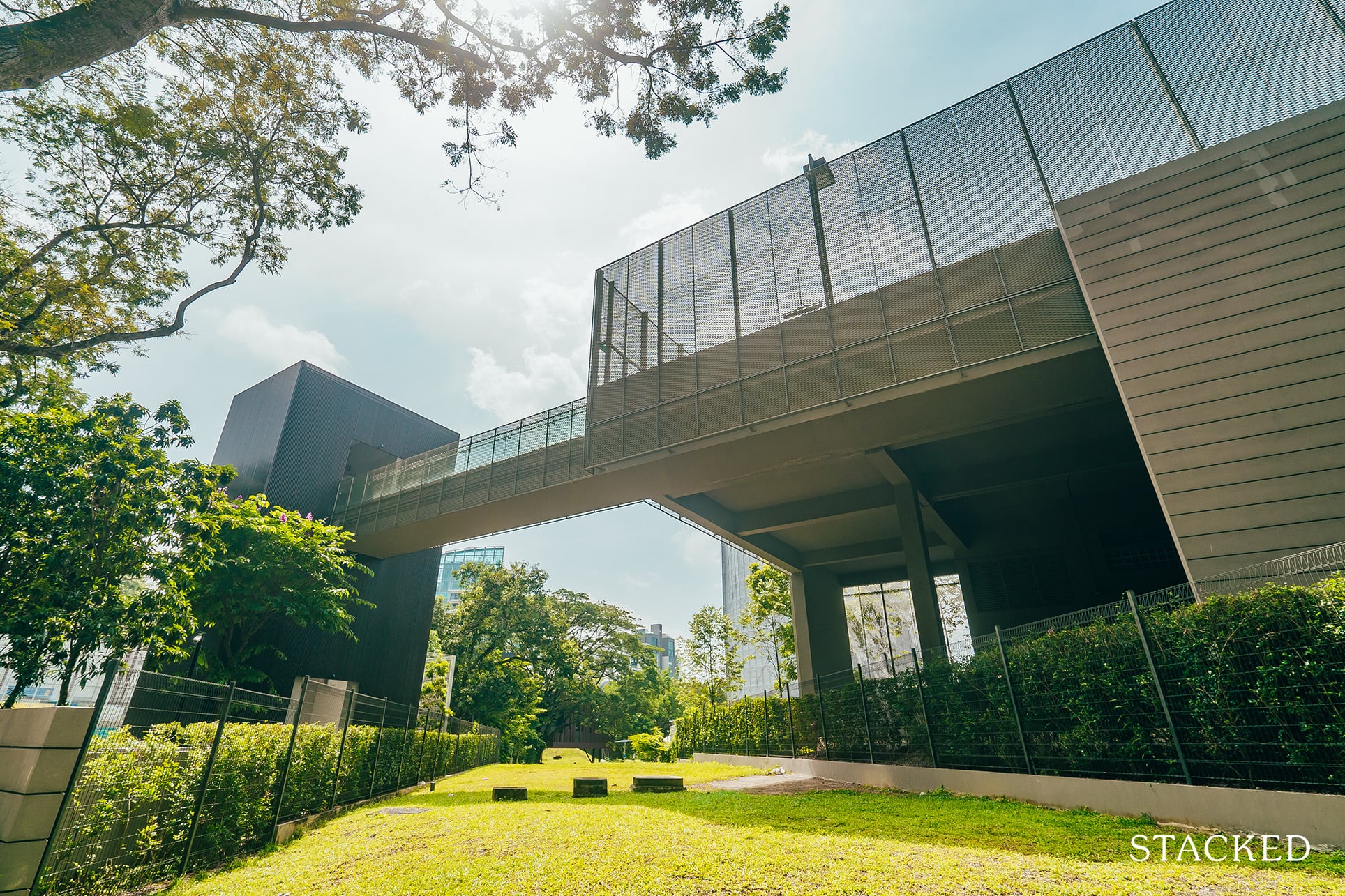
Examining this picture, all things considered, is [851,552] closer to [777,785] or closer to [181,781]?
[777,785]

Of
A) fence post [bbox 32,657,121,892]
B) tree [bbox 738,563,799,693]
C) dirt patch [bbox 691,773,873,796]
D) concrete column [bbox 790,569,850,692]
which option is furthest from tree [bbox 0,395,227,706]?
tree [bbox 738,563,799,693]

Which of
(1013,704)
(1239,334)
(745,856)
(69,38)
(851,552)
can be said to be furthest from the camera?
(851,552)

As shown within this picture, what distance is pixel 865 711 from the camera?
12.8 m

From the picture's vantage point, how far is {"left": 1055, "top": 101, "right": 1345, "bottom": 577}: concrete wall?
7.98 m

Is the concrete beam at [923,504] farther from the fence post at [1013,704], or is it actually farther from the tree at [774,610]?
the tree at [774,610]

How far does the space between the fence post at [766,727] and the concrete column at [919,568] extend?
635cm

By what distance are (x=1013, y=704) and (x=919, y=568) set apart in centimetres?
660

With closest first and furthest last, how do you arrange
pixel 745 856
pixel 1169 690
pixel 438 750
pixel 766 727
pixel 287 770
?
pixel 745 856, pixel 1169 690, pixel 287 770, pixel 438 750, pixel 766 727

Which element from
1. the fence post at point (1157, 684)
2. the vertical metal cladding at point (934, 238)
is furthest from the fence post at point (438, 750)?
the fence post at point (1157, 684)

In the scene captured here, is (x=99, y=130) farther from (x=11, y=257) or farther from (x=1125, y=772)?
(x=1125, y=772)

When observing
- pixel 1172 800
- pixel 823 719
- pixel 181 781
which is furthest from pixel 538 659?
pixel 1172 800

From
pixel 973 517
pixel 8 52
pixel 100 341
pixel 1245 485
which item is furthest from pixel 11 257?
pixel 973 517

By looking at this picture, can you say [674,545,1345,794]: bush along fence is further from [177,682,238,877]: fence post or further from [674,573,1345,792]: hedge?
[177,682,238,877]: fence post

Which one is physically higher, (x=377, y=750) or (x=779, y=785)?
(x=377, y=750)
